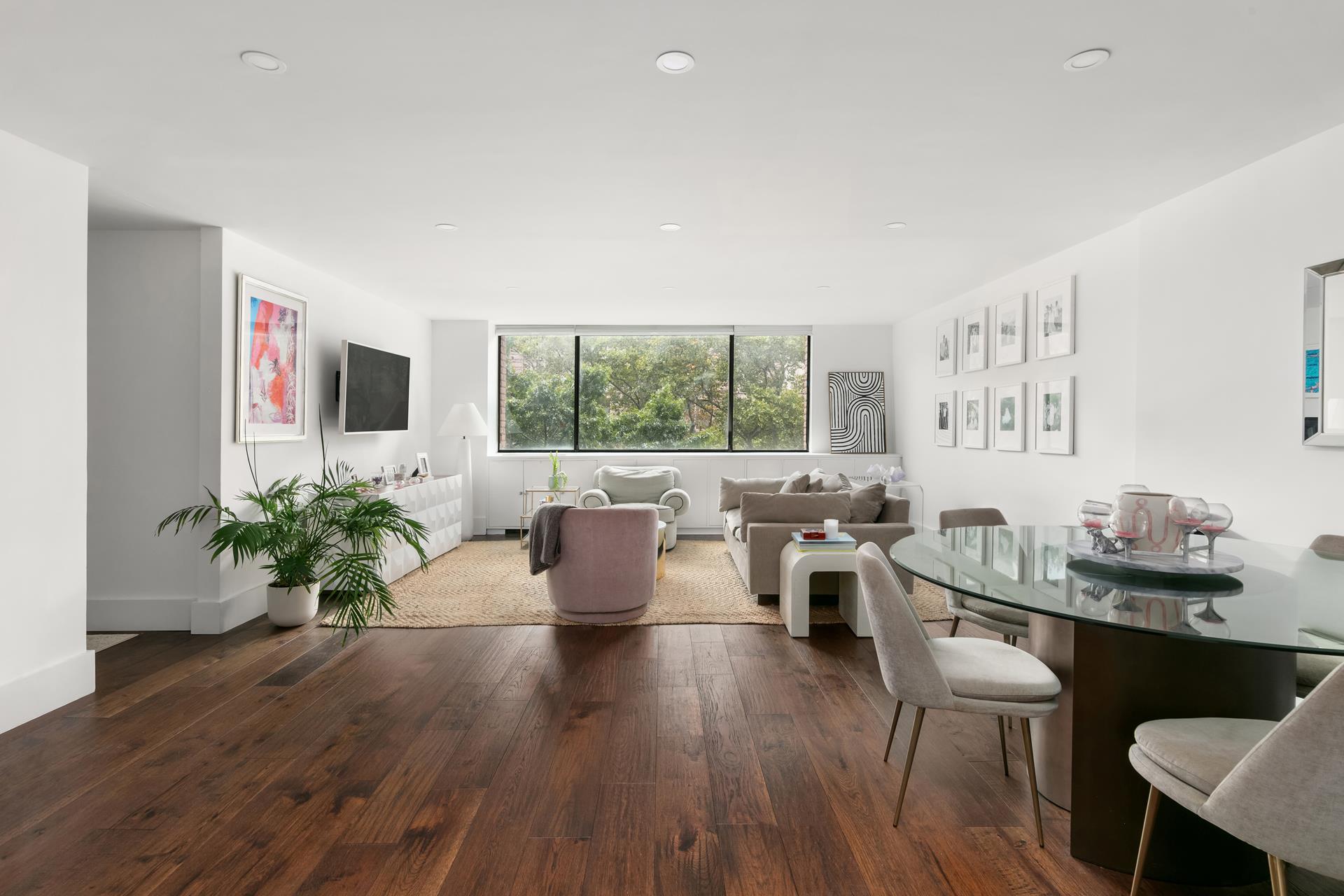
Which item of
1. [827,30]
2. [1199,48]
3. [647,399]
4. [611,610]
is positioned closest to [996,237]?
[1199,48]

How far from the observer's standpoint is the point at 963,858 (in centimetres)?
204

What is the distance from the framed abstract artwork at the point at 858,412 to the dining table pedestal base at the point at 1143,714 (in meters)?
6.22

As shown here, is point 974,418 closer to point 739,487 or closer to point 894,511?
point 894,511

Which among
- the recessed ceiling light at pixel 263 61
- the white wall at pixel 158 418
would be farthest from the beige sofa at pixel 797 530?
the recessed ceiling light at pixel 263 61

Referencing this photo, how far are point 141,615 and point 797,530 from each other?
4091mm

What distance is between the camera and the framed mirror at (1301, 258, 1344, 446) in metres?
2.84

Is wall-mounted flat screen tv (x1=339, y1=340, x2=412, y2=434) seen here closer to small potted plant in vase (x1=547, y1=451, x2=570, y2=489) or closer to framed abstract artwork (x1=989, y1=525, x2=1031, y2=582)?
small potted plant in vase (x1=547, y1=451, x2=570, y2=489)

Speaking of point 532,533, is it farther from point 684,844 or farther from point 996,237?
point 996,237

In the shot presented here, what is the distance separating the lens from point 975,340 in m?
6.17

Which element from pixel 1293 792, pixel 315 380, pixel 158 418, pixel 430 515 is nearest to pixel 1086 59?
pixel 1293 792

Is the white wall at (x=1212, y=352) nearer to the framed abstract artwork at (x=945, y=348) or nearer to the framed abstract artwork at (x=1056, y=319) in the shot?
the framed abstract artwork at (x=1056, y=319)

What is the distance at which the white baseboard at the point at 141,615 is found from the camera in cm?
426

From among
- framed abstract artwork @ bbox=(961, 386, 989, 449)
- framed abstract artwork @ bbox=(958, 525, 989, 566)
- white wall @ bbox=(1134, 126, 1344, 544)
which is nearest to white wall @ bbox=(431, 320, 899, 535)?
framed abstract artwork @ bbox=(961, 386, 989, 449)

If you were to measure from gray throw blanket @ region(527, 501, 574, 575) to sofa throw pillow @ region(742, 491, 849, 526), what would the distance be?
133 cm
